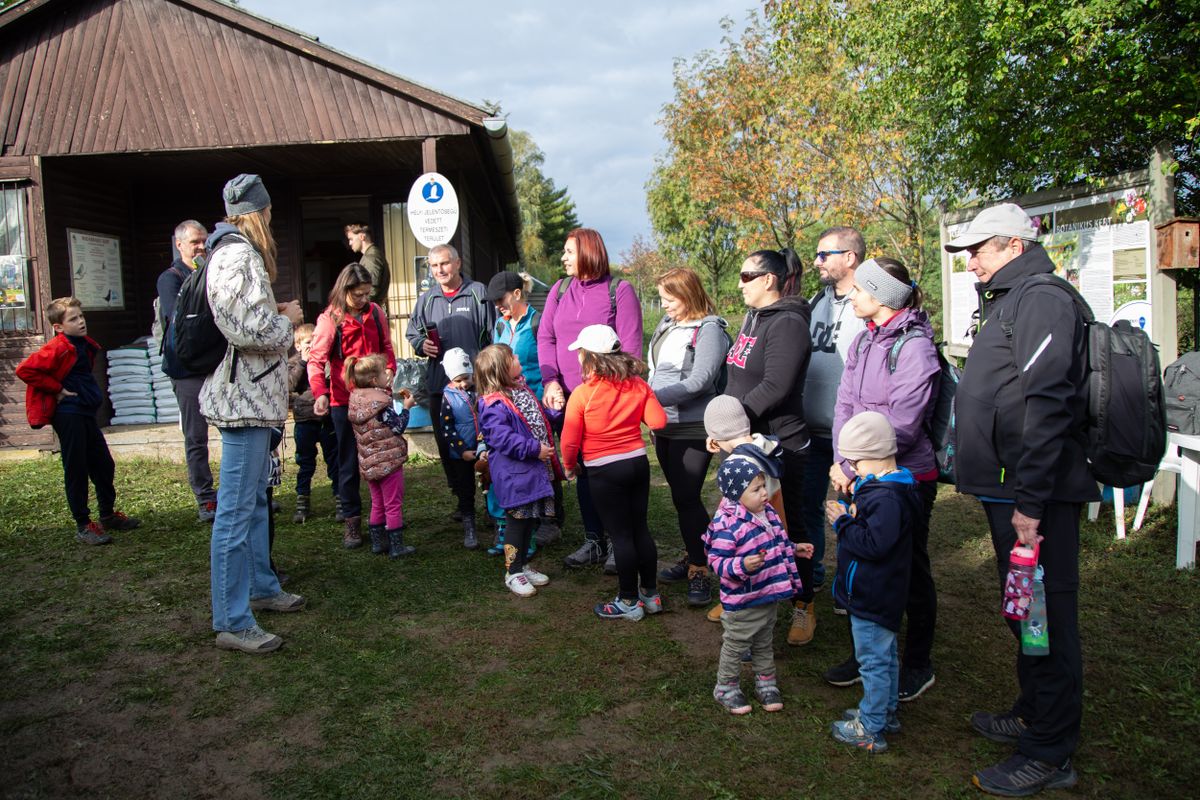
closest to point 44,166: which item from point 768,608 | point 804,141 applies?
point 768,608

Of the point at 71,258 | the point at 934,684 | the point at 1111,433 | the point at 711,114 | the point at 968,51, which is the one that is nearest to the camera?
the point at 1111,433

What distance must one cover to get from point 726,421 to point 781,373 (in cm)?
55

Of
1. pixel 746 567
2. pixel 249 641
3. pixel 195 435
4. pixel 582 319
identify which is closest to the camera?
pixel 746 567

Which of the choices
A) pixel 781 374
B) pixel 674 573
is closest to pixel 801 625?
pixel 674 573

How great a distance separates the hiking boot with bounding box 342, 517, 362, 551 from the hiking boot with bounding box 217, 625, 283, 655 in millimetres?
1683

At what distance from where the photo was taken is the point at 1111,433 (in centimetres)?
273

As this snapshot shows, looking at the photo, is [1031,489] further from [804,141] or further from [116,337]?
[804,141]

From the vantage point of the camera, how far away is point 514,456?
4738 millimetres

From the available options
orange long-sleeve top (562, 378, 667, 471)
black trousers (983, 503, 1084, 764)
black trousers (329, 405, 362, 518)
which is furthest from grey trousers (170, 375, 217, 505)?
black trousers (983, 503, 1084, 764)

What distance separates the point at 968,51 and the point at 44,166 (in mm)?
10085

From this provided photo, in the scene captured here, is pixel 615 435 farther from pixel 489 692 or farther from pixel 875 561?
pixel 875 561

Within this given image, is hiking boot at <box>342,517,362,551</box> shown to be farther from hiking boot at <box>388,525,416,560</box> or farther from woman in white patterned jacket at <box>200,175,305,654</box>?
woman in white patterned jacket at <box>200,175,305,654</box>

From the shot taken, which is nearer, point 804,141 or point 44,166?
point 44,166

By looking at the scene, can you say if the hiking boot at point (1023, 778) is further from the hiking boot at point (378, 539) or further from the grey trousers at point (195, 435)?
the grey trousers at point (195, 435)
